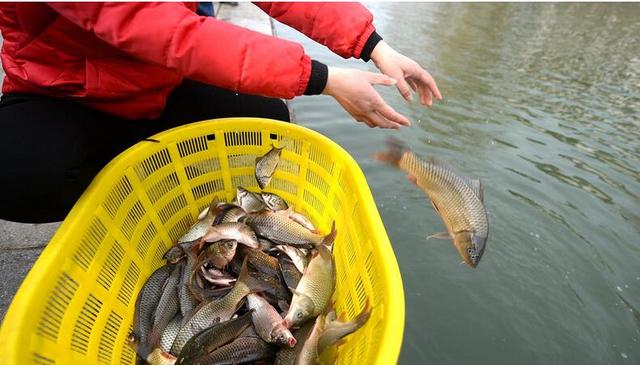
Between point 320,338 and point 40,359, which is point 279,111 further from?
point 40,359

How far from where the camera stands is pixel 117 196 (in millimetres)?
1998

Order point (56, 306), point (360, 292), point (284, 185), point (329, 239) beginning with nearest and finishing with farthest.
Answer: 1. point (56, 306)
2. point (360, 292)
3. point (329, 239)
4. point (284, 185)

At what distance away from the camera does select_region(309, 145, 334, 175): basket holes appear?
2256mm

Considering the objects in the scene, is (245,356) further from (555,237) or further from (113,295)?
(555,237)

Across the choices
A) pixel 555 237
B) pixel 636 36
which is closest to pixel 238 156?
pixel 555 237

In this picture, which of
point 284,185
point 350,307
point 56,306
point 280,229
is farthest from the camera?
point 284,185

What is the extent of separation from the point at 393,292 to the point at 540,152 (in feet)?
14.6

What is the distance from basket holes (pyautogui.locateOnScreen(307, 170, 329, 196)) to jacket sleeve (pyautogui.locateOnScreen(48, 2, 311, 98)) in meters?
0.84

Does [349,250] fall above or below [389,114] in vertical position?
below

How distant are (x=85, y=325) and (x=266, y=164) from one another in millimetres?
1110

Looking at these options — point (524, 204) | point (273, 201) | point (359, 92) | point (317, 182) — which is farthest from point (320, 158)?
point (524, 204)

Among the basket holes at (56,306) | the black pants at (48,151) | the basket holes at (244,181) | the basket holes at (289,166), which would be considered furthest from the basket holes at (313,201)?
the basket holes at (56,306)

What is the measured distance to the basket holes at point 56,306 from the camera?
144cm

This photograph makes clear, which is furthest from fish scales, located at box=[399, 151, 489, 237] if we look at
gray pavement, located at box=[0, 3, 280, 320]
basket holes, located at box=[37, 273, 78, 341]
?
gray pavement, located at box=[0, 3, 280, 320]
